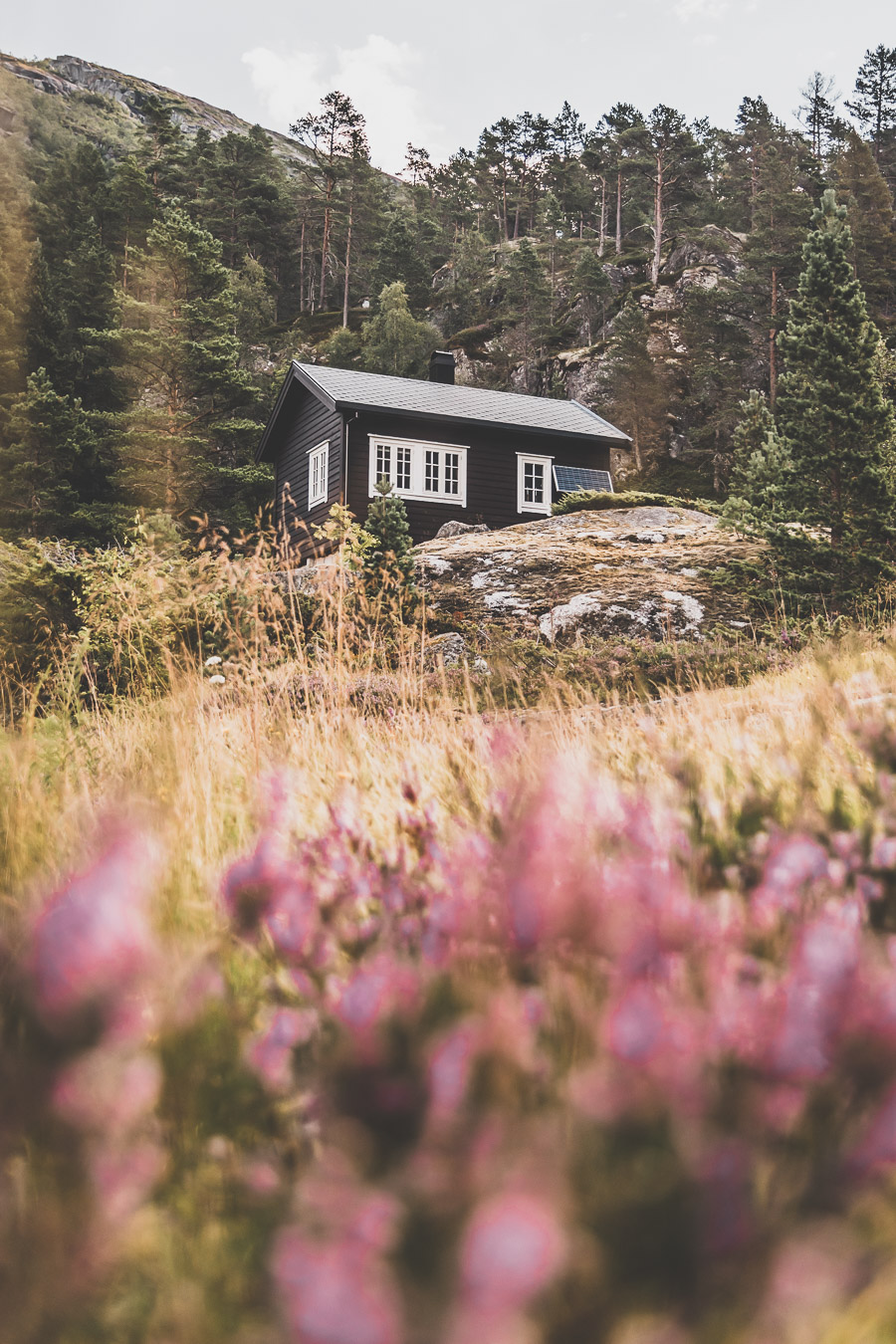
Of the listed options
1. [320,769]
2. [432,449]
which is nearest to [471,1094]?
[320,769]

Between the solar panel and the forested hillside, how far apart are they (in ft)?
13.0

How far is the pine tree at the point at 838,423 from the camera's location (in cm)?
1096

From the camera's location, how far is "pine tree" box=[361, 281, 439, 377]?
126 feet

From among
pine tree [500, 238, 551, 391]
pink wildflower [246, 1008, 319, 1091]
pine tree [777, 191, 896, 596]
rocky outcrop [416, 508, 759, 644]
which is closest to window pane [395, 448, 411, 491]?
rocky outcrop [416, 508, 759, 644]

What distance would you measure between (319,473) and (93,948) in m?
24.2

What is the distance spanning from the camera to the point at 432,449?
23.3 meters

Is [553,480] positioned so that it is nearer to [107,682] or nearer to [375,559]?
[375,559]

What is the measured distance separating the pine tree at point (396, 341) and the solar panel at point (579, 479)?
16.5m

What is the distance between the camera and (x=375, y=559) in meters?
10.9

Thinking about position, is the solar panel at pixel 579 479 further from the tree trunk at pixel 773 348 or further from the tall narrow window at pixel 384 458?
the tree trunk at pixel 773 348

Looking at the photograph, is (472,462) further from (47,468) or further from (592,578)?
(47,468)

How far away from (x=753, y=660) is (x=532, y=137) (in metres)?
70.0

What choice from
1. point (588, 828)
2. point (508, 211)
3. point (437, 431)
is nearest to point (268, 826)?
point (588, 828)

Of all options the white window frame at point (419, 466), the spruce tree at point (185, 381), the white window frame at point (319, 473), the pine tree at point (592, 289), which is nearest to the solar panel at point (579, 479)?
the white window frame at point (419, 466)
